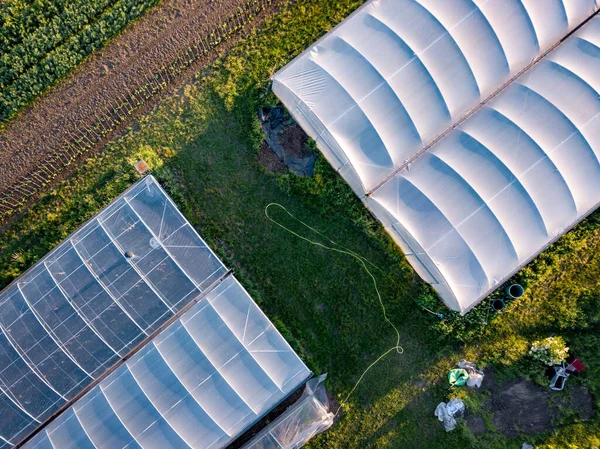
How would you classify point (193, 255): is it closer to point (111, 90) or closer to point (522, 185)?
point (111, 90)

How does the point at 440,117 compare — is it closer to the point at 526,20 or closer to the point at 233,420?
the point at 526,20

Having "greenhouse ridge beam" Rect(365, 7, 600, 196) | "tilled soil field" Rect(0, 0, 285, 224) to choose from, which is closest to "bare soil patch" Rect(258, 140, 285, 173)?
"greenhouse ridge beam" Rect(365, 7, 600, 196)

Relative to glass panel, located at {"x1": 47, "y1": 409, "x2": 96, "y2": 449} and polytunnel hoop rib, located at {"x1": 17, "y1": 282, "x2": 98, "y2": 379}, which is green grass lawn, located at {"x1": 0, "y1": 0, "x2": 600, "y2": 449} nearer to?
polytunnel hoop rib, located at {"x1": 17, "y1": 282, "x2": 98, "y2": 379}

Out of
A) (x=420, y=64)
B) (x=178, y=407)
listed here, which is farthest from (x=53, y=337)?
(x=420, y=64)

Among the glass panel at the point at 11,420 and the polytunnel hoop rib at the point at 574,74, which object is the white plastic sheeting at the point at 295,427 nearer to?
the glass panel at the point at 11,420

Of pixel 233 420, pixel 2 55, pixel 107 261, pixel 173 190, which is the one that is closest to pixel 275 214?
pixel 173 190
